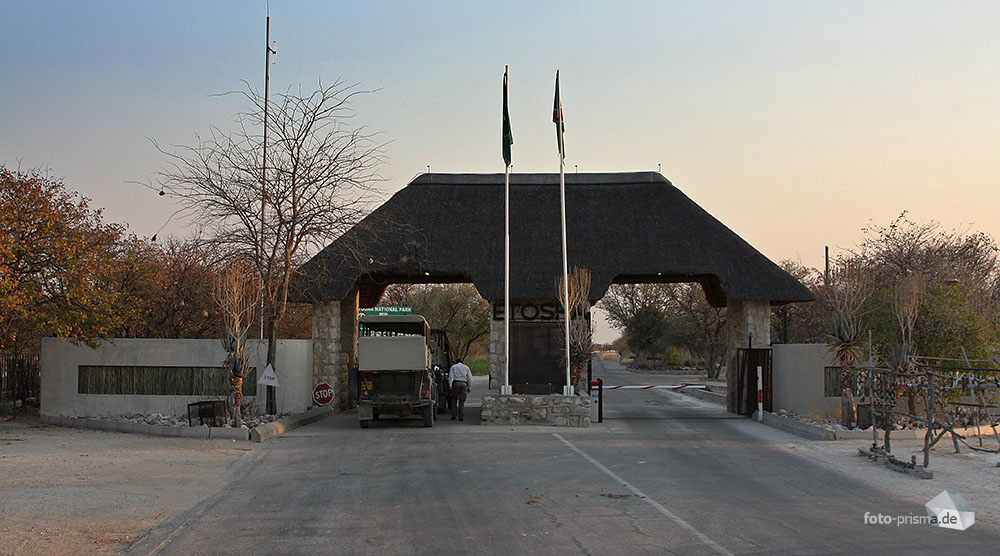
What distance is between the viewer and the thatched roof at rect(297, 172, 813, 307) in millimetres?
26859

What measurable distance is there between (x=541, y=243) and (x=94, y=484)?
18110 mm

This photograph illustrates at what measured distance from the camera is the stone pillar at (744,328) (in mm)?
27078

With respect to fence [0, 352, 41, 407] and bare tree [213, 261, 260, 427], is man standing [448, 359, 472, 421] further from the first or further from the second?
fence [0, 352, 41, 407]

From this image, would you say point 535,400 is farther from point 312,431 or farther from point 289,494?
point 289,494

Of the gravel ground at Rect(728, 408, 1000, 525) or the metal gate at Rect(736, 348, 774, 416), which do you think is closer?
the gravel ground at Rect(728, 408, 1000, 525)

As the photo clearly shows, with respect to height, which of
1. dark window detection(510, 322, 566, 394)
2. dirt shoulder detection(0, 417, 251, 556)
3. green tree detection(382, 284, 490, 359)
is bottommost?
dirt shoulder detection(0, 417, 251, 556)

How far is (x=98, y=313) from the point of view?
71.3 feet

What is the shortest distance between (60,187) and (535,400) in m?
13.5

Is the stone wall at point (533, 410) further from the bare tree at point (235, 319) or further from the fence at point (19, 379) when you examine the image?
the fence at point (19, 379)

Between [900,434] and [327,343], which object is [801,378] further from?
[327,343]

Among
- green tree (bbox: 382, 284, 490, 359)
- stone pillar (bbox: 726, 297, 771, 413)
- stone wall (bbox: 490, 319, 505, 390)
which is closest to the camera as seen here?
stone pillar (bbox: 726, 297, 771, 413)

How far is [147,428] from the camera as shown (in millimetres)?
20562

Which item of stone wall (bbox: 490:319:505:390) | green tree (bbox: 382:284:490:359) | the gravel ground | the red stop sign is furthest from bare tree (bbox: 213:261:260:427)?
green tree (bbox: 382:284:490:359)

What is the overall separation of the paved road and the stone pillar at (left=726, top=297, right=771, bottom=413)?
851 cm
